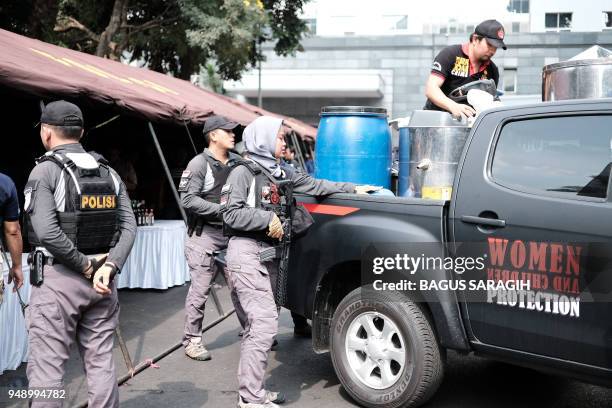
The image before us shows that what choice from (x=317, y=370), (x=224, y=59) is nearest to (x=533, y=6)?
(x=224, y=59)

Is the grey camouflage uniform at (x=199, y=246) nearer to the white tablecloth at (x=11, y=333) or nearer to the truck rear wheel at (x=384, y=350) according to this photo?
the white tablecloth at (x=11, y=333)

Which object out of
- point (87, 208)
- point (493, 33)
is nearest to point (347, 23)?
point (493, 33)

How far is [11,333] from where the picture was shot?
5.11 meters

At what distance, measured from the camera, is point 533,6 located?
40281mm

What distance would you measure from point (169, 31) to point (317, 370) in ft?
44.5

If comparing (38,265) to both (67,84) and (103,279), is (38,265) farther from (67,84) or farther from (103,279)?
(67,84)

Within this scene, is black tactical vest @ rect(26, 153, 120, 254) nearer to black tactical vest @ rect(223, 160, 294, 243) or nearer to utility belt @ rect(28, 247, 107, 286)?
utility belt @ rect(28, 247, 107, 286)

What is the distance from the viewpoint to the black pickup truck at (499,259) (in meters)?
3.35

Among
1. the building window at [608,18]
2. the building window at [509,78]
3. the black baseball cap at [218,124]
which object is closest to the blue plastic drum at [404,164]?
the black baseball cap at [218,124]

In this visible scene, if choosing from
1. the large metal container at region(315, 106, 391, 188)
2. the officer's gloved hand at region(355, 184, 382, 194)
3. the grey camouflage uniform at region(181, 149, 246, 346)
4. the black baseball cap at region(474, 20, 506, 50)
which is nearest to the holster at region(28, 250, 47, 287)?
the officer's gloved hand at region(355, 184, 382, 194)

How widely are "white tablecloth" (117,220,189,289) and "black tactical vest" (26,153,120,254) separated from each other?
460cm

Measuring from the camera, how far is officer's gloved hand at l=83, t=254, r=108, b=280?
3.30m

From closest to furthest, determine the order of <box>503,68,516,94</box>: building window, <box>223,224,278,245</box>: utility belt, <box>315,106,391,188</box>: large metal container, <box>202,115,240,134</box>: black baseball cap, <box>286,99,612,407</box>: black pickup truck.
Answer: <box>286,99,612,407</box>: black pickup truck → <box>223,224,278,245</box>: utility belt → <box>315,106,391,188</box>: large metal container → <box>202,115,240,134</box>: black baseball cap → <box>503,68,516,94</box>: building window

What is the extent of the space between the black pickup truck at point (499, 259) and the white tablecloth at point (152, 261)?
414 centimetres
